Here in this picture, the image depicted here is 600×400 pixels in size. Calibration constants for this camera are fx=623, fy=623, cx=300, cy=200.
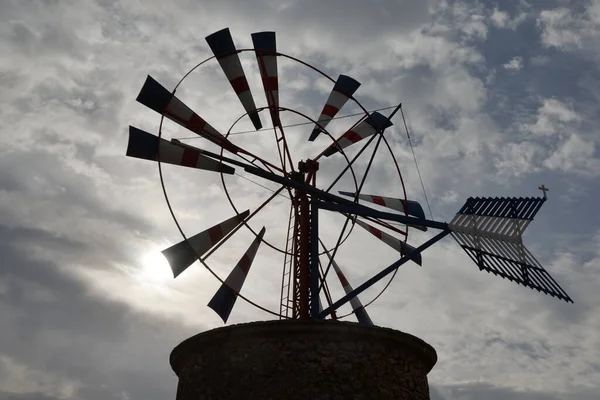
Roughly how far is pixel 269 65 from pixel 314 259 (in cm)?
414

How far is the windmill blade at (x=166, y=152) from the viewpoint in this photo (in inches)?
410

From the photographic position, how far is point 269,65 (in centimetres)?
1254

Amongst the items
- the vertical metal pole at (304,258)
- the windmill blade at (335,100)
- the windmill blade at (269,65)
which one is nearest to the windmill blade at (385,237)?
the vertical metal pole at (304,258)

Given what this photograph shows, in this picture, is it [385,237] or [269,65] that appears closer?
[269,65]

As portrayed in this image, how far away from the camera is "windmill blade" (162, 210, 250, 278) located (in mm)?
10688

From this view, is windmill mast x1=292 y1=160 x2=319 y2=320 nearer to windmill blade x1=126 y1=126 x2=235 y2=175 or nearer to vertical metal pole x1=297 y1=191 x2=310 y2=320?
vertical metal pole x1=297 y1=191 x2=310 y2=320

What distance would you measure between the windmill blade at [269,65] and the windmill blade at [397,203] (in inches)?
95.2

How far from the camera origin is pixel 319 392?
8.81 meters

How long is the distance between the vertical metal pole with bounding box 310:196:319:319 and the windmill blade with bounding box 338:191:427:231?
1.89 meters

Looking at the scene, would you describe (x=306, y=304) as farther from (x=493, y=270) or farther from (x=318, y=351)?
(x=493, y=270)

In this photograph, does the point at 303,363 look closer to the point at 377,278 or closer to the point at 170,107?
the point at 377,278

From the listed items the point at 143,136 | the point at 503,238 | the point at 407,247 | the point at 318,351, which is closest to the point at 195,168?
the point at 143,136

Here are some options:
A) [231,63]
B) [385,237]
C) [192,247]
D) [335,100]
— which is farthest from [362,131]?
[192,247]

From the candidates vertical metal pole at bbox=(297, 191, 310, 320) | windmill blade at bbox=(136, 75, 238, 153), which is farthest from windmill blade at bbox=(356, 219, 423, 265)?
windmill blade at bbox=(136, 75, 238, 153)
